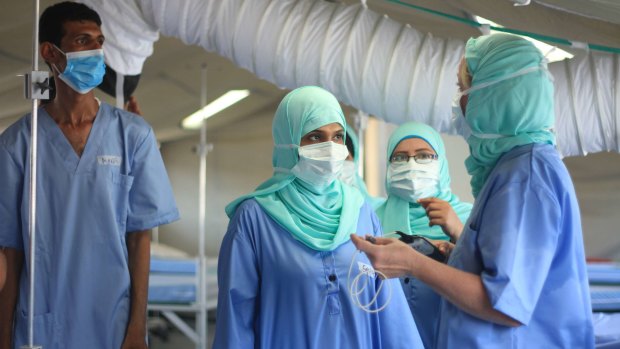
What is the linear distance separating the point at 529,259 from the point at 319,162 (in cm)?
79

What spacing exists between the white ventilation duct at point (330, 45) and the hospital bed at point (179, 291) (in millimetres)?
2048

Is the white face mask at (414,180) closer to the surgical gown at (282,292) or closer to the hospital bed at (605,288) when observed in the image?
the surgical gown at (282,292)

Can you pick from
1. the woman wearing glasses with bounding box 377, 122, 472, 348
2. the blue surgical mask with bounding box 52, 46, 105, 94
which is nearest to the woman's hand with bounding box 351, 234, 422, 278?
the blue surgical mask with bounding box 52, 46, 105, 94

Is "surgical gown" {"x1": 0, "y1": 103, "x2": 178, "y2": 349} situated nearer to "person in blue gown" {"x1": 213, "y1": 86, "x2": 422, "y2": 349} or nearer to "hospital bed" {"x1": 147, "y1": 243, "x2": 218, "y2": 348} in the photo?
"person in blue gown" {"x1": 213, "y1": 86, "x2": 422, "y2": 349}

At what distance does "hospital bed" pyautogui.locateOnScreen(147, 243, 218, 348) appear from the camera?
4.84 m

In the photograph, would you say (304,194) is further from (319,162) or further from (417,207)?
(417,207)

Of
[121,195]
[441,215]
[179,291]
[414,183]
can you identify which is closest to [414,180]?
[414,183]

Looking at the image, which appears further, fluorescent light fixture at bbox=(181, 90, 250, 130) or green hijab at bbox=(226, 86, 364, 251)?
fluorescent light fixture at bbox=(181, 90, 250, 130)

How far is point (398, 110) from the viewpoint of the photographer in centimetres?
310

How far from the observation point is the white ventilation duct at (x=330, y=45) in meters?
3.02

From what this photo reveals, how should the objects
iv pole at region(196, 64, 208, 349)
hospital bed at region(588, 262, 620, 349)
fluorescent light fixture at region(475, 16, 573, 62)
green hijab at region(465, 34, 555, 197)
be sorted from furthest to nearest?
iv pole at region(196, 64, 208, 349), hospital bed at region(588, 262, 620, 349), fluorescent light fixture at region(475, 16, 573, 62), green hijab at region(465, 34, 555, 197)

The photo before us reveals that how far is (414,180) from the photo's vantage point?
2941mm

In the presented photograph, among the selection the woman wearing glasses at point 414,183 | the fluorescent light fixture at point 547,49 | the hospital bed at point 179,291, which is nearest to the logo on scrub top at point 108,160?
the woman wearing glasses at point 414,183

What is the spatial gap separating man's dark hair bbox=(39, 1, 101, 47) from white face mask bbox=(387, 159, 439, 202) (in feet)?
3.88
